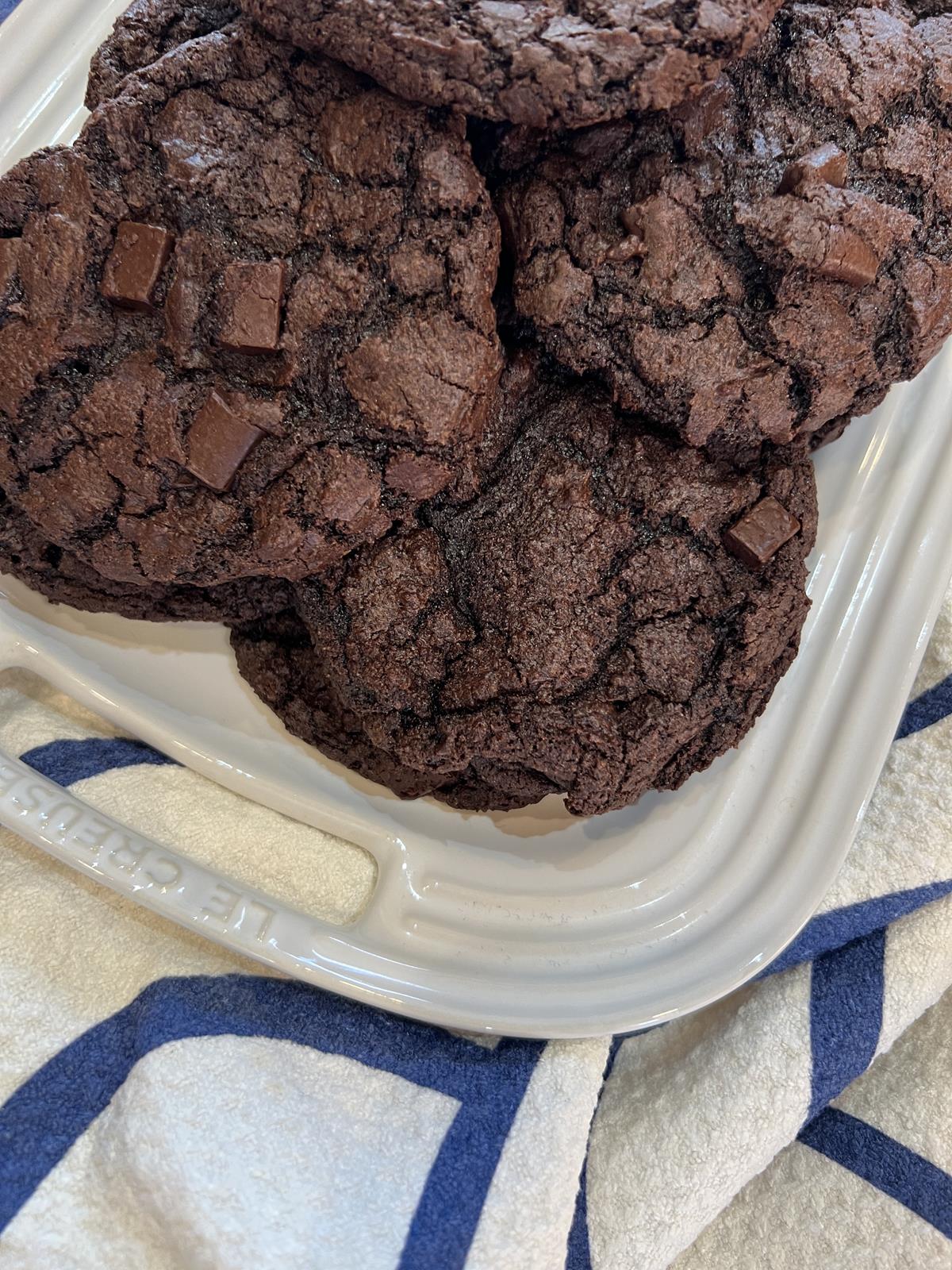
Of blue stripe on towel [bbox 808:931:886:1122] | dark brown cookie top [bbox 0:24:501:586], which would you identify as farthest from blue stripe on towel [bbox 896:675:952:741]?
dark brown cookie top [bbox 0:24:501:586]

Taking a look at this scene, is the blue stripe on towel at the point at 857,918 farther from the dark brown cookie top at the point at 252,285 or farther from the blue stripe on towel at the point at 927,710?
the dark brown cookie top at the point at 252,285

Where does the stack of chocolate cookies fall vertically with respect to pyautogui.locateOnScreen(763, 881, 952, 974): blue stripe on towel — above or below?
above

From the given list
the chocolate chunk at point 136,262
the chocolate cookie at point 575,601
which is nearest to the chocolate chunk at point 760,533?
the chocolate cookie at point 575,601

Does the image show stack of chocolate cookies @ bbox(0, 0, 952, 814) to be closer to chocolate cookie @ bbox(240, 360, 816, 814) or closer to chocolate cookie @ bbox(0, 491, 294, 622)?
chocolate cookie @ bbox(240, 360, 816, 814)

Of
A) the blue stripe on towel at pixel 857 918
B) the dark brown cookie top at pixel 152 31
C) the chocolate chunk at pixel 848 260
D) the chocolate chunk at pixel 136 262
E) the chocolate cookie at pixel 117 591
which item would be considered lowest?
the blue stripe on towel at pixel 857 918

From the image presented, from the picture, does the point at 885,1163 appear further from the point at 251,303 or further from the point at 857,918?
the point at 251,303

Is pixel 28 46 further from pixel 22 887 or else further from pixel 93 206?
pixel 22 887

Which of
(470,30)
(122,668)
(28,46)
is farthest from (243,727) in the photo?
(28,46)
